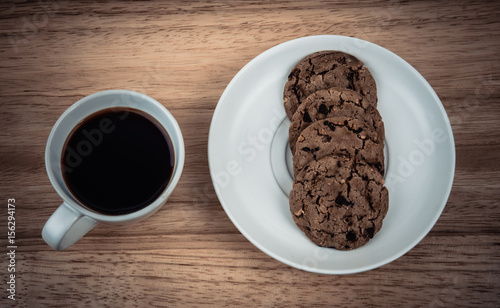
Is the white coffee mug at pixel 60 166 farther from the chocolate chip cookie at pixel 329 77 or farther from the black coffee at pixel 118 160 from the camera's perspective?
the chocolate chip cookie at pixel 329 77

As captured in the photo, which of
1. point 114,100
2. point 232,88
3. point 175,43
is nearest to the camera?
point 114,100

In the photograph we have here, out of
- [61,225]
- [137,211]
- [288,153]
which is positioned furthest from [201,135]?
[61,225]

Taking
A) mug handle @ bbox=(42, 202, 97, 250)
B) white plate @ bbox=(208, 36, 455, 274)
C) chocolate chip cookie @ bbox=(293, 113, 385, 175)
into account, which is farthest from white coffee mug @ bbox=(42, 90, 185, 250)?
chocolate chip cookie @ bbox=(293, 113, 385, 175)

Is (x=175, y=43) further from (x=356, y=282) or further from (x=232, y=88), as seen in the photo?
(x=356, y=282)

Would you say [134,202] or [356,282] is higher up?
[134,202]

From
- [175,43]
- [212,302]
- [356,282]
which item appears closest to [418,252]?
[356,282]

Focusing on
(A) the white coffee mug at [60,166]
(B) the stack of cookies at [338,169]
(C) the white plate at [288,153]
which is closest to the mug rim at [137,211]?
(A) the white coffee mug at [60,166]

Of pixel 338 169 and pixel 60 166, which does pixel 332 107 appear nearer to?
pixel 338 169

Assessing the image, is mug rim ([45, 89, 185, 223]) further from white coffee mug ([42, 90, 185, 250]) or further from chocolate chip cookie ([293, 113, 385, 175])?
chocolate chip cookie ([293, 113, 385, 175])
